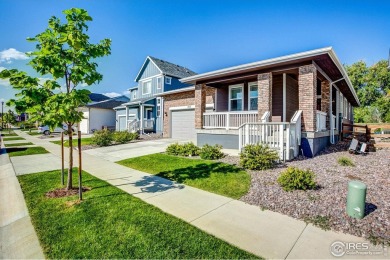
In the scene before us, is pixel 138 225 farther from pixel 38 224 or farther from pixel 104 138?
pixel 104 138

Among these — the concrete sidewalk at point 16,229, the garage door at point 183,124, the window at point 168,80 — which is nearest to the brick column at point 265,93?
the garage door at point 183,124

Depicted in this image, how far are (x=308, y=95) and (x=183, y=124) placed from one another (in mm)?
10288

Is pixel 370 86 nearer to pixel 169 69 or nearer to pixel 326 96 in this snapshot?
pixel 326 96

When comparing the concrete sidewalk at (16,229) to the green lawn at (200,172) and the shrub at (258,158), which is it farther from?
the shrub at (258,158)

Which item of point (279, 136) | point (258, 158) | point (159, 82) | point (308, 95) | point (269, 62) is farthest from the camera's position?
point (159, 82)

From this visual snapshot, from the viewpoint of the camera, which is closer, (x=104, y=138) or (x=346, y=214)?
(x=346, y=214)

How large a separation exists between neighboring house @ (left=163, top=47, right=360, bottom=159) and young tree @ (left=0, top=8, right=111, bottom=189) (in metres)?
5.77

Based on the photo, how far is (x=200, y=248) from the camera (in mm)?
2539

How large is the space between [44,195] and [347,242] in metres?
6.10

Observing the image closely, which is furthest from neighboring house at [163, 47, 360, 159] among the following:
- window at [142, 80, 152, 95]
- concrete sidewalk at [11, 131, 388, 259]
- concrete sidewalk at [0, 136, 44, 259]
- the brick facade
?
window at [142, 80, 152, 95]

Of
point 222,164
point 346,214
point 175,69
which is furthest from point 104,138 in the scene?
point 175,69

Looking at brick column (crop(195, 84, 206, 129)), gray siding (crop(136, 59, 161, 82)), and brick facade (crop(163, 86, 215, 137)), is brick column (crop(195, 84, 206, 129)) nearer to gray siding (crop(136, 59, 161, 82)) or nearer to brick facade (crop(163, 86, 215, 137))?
brick facade (crop(163, 86, 215, 137))

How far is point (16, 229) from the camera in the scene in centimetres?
317

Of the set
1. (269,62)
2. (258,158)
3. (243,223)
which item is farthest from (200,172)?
(269,62)
